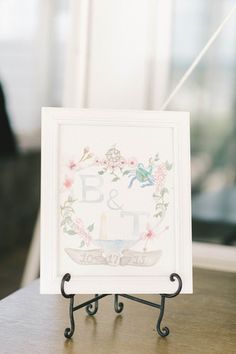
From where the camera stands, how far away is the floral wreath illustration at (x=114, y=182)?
0.92m

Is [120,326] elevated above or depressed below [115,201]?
below

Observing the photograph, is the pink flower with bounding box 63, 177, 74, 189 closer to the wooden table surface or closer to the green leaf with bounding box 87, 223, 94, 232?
the green leaf with bounding box 87, 223, 94, 232

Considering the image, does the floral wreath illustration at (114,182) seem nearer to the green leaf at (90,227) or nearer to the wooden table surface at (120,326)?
the green leaf at (90,227)

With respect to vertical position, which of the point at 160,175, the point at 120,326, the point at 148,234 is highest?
the point at 160,175

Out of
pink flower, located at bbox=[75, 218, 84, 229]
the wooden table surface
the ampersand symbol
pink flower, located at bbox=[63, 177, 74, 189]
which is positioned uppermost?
pink flower, located at bbox=[63, 177, 74, 189]

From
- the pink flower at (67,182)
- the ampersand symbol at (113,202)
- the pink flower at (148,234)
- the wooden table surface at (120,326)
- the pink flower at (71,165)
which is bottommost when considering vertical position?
the wooden table surface at (120,326)

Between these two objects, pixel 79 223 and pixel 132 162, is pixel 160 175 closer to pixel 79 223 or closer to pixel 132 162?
pixel 132 162

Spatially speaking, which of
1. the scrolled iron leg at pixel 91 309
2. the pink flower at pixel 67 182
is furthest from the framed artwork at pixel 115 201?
the scrolled iron leg at pixel 91 309

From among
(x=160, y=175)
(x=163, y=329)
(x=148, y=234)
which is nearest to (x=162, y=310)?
(x=163, y=329)

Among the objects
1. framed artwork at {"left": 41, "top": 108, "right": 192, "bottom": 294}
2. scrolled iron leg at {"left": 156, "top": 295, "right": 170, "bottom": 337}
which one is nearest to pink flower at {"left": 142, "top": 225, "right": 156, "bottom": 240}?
framed artwork at {"left": 41, "top": 108, "right": 192, "bottom": 294}

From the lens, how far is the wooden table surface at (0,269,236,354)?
0.88 m

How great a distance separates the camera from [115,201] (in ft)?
3.07

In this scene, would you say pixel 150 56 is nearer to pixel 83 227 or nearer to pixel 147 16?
pixel 147 16

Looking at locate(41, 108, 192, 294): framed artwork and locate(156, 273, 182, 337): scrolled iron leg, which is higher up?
locate(41, 108, 192, 294): framed artwork
